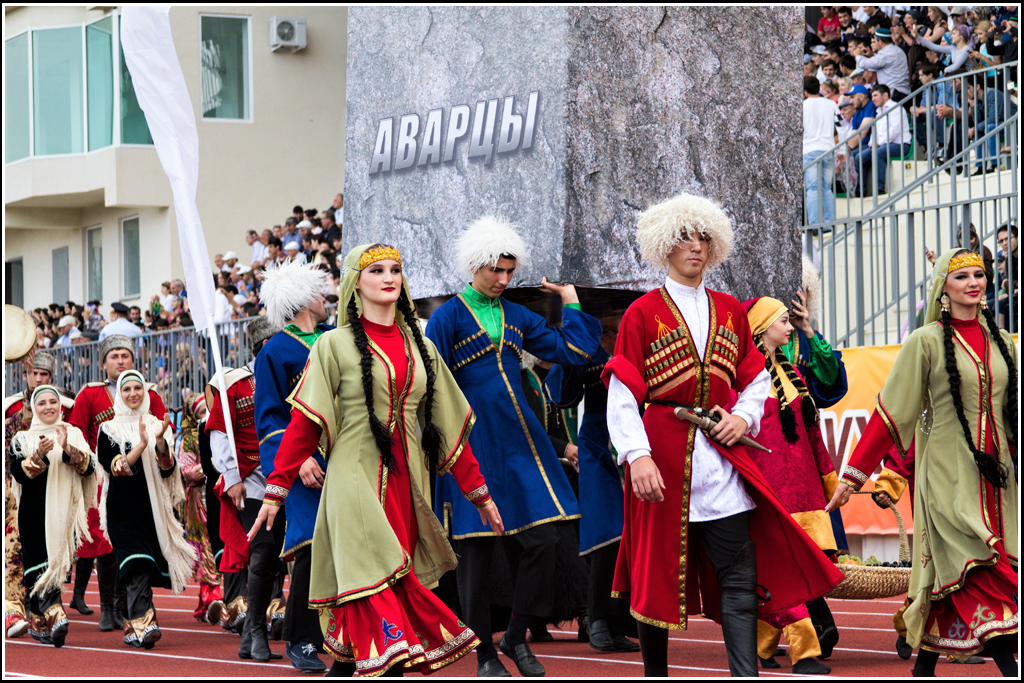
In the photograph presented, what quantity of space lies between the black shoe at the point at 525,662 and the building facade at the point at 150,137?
1924cm

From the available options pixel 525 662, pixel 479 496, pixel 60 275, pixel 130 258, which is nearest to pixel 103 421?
pixel 525 662

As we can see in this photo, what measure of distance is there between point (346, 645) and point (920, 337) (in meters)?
2.61

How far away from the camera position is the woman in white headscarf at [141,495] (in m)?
8.52

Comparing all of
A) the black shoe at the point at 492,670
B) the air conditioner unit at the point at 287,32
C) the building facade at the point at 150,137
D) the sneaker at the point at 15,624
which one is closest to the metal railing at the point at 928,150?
the black shoe at the point at 492,670

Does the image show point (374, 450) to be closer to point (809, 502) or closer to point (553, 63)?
point (809, 502)

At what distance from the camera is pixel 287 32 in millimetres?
25156

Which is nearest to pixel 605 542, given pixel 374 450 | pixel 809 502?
pixel 809 502

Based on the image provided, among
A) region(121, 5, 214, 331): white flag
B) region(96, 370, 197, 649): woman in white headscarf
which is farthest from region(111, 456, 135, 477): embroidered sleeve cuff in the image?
region(121, 5, 214, 331): white flag

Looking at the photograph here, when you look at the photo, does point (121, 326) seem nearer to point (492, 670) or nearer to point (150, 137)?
point (150, 137)

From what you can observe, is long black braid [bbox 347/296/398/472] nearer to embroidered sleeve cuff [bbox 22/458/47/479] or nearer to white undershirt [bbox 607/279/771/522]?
white undershirt [bbox 607/279/771/522]

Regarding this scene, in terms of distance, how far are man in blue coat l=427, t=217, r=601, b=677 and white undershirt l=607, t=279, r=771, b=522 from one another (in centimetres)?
132

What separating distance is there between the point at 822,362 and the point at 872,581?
113 cm

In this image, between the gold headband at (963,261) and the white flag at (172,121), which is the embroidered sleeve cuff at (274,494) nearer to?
the white flag at (172,121)

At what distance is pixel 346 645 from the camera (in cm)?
518
